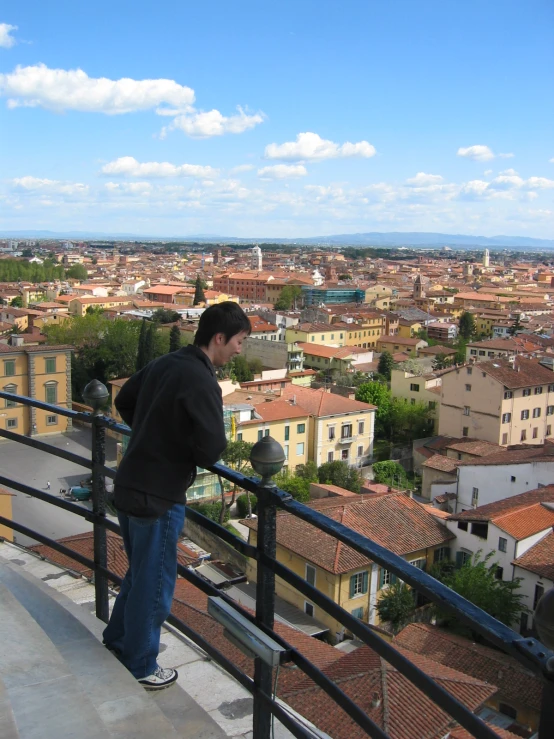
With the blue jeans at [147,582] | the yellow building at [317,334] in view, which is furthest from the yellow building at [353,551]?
the yellow building at [317,334]

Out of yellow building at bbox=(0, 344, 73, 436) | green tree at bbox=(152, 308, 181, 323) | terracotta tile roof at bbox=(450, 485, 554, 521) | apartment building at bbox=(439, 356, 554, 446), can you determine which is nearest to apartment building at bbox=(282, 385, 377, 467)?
apartment building at bbox=(439, 356, 554, 446)

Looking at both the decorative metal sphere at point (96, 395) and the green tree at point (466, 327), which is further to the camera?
the green tree at point (466, 327)

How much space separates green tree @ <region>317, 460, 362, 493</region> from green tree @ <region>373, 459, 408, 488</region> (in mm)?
1052

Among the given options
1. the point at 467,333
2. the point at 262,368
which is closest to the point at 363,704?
the point at 262,368

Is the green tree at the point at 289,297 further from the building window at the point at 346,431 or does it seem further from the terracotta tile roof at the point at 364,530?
the terracotta tile roof at the point at 364,530

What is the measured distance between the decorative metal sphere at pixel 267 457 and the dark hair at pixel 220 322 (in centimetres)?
41

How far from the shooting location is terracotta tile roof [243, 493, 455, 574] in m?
13.6

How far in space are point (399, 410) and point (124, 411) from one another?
2873cm

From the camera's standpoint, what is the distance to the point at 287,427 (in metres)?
24.3

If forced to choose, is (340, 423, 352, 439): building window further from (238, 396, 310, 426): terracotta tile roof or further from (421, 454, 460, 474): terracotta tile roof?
(421, 454, 460, 474): terracotta tile roof

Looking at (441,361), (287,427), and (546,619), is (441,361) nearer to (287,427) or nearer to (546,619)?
(287,427)

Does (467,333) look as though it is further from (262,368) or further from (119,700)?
(119,700)

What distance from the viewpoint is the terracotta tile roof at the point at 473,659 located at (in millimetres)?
9906

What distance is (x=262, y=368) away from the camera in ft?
128
